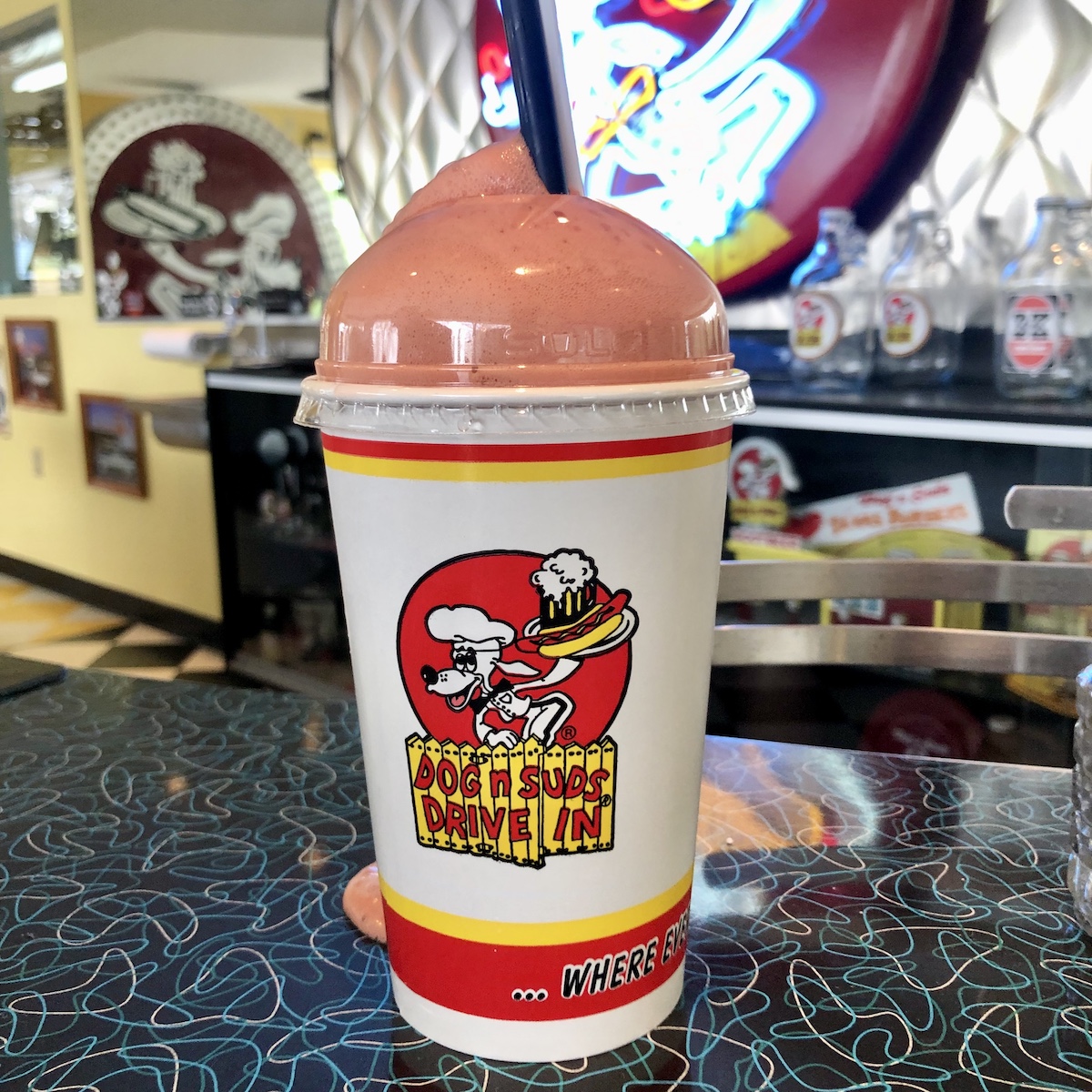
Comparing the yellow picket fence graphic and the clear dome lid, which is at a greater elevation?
the clear dome lid

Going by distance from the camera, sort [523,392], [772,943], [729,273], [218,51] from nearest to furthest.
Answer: [523,392], [772,943], [729,273], [218,51]

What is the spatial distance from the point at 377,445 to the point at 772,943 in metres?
0.33

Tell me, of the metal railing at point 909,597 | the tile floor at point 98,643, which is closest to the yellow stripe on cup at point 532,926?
the metal railing at point 909,597

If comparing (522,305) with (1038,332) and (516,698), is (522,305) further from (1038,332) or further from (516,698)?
(1038,332)

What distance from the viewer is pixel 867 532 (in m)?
1.62

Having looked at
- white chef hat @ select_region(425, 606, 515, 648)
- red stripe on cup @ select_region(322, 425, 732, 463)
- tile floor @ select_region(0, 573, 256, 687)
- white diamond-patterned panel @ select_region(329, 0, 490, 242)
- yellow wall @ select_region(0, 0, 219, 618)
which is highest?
white diamond-patterned panel @ select_region(329, 0, 490, 242)

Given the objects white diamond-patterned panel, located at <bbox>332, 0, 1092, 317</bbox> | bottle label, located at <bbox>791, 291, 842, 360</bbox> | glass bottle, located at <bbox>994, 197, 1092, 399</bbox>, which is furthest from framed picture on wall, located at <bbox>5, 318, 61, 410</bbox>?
glass bottle, located at <bbox>994, 197, 1092, 399</bbox>

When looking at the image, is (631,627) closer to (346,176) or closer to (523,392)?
(523,392)

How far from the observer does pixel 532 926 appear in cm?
45

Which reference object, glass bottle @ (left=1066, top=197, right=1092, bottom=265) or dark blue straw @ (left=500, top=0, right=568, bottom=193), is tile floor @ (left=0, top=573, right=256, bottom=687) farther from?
dark blue straw @ (left=500, top=0, right=568, bottom=193)

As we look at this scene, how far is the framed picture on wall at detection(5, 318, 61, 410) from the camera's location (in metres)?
3.74

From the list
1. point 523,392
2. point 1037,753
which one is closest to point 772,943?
point 523,392

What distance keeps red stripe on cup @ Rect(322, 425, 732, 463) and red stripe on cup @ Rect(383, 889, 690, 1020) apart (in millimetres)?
221

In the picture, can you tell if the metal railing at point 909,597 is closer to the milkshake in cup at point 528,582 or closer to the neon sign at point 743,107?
the milkshake in cup at point 528,582
